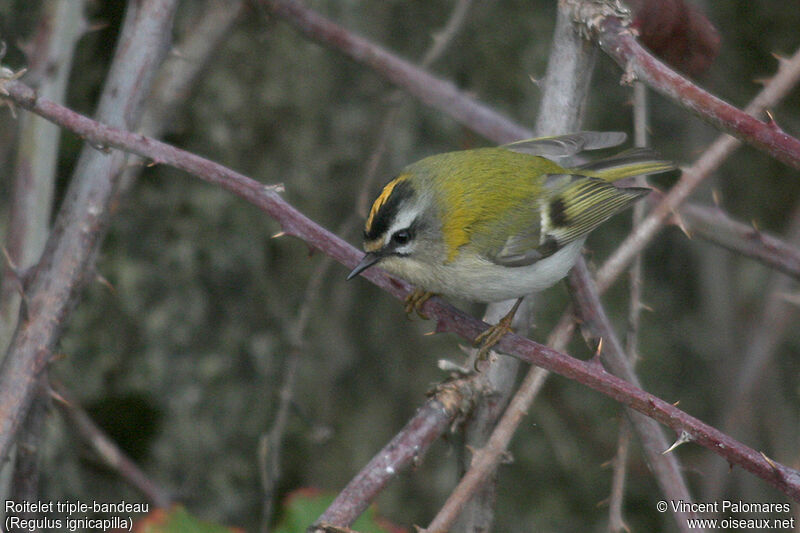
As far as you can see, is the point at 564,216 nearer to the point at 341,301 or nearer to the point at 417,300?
the point at 417,300

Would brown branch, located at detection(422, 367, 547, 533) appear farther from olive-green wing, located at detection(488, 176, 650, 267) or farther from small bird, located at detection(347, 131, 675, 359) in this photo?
olive-green wing, located at detection(488, 176, 650, 267)

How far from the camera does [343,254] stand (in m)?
1.94

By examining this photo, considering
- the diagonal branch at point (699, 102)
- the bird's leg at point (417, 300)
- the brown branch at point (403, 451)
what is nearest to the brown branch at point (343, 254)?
the brown branch at point (403, 451)

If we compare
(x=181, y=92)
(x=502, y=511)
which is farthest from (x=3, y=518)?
(x=502, y=511)

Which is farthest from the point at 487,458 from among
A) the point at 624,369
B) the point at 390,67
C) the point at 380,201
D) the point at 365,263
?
the point at 390,67

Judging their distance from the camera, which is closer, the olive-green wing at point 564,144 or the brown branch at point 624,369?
the brown branch at point 624,369

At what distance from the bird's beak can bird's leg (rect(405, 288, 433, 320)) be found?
0.72ft

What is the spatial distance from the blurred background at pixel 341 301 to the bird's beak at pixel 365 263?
78 centimetres

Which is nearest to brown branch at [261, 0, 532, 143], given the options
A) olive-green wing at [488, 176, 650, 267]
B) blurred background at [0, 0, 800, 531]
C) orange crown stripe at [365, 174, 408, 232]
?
blurred background at [0, 0, 800, 531]

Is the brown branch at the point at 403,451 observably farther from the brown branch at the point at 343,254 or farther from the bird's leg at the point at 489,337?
the brown branch at the point at 343,254

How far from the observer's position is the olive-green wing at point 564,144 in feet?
8.80

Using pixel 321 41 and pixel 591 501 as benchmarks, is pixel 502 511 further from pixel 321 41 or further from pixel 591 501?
pixel 321 41

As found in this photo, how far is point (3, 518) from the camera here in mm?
2211

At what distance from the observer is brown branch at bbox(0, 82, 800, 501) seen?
1.68 meters
